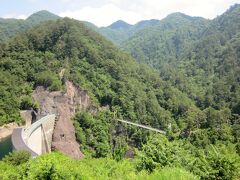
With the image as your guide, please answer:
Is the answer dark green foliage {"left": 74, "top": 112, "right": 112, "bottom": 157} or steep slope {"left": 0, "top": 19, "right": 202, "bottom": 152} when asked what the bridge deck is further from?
dark green foliage {"left": 74, "top": 112, "right": 112, "bottom": 157}

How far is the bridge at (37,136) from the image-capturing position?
175 feet

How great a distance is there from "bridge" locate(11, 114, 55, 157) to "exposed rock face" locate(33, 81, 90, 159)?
1640mm

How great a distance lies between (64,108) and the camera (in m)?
75.1

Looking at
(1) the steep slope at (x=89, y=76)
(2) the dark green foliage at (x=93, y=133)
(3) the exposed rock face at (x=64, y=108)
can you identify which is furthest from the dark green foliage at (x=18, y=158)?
(1) the steep slope at (x=89, y=76)

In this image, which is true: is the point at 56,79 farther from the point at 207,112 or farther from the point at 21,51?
the point at 207,112

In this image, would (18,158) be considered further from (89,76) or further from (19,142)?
(89,76)

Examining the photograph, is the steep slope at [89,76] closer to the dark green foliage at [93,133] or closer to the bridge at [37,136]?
the dark green foliage at [93,133]

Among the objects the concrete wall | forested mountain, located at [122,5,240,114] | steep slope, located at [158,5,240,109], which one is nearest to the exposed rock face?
the concrete wall

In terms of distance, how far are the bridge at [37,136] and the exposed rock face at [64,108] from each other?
164cm

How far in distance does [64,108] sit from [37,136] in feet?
46.9

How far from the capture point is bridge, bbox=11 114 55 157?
175ft

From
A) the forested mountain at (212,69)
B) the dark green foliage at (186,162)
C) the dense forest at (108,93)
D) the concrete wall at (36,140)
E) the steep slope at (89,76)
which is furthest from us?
the forested mountain at (212,69)

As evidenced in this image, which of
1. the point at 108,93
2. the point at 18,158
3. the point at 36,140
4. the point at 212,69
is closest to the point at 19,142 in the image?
→ the point at 36,140

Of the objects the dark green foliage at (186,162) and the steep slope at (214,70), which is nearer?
the dark green foliage at (186,162)
